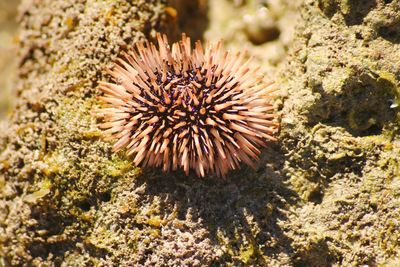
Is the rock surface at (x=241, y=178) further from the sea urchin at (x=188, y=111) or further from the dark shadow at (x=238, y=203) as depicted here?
the sea urchin at (x=188, y=111)

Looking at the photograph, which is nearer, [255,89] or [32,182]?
[255,89]

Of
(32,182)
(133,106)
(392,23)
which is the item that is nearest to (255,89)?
(133,106)

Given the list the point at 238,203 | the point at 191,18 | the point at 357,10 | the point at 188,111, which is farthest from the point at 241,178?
the point at 191,18

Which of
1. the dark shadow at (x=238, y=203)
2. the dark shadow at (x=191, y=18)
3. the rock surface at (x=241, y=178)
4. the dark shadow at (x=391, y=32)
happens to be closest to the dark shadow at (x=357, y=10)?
the rock surface at (x=241, y=178)

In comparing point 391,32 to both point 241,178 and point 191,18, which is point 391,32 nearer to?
point 241,178

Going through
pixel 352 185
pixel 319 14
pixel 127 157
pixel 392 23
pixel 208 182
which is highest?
pixel 319 14

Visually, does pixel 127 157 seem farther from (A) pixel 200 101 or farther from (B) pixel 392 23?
(B) pixel 392 23
